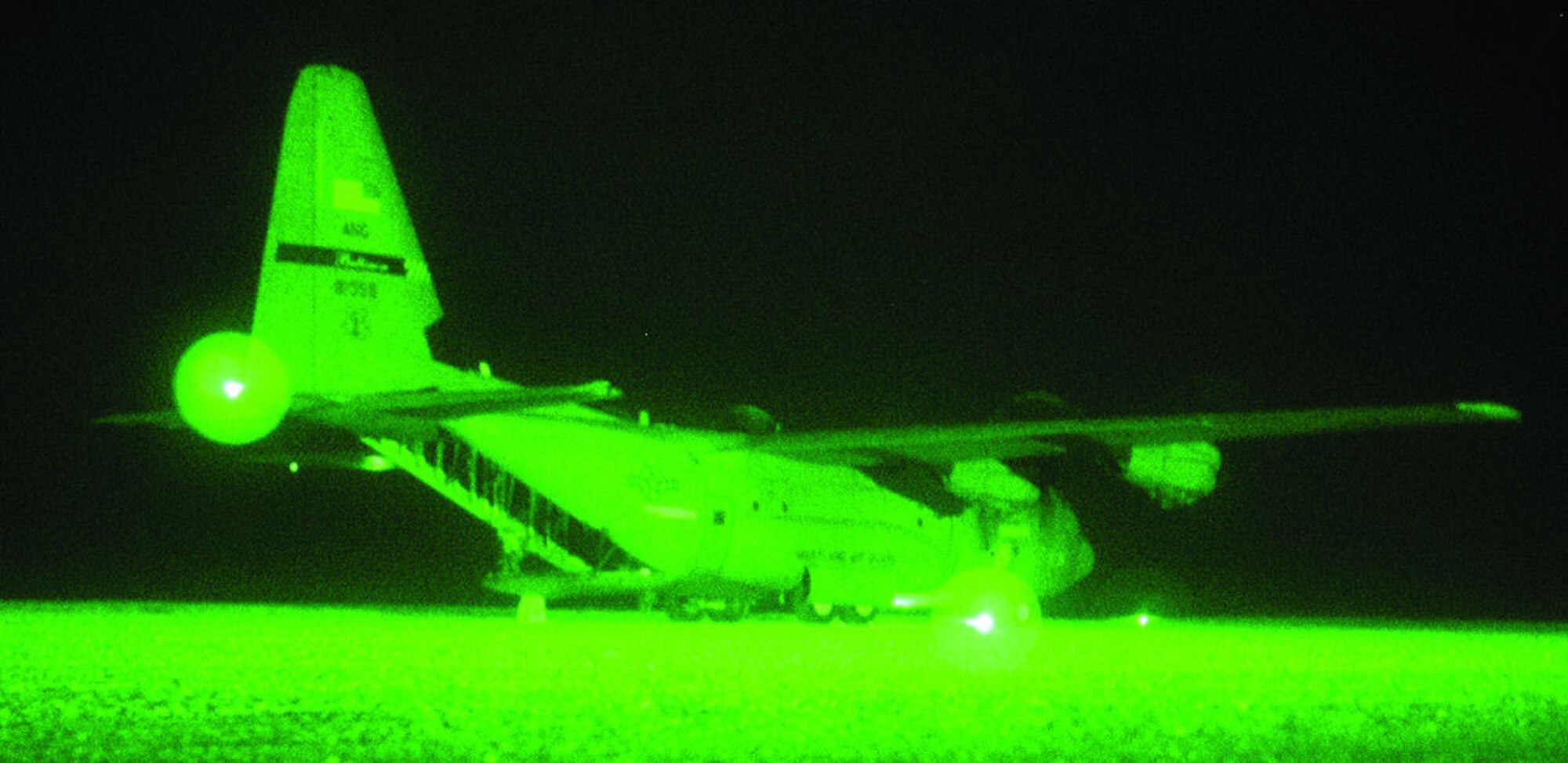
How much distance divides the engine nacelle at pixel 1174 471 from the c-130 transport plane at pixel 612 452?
27 millimetres

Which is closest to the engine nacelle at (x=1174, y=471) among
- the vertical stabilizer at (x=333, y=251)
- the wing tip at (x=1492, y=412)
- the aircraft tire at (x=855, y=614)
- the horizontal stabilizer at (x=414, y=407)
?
the aircraft tire at (x=855, y=614)

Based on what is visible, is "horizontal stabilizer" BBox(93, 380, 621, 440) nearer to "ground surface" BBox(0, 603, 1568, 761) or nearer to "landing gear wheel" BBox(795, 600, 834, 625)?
"ground surface" BBox(0, 603, 1568, 761)

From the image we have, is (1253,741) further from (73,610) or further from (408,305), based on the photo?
(73,610)

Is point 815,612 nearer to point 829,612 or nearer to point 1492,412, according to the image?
point 829,612

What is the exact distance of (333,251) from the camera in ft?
51.6

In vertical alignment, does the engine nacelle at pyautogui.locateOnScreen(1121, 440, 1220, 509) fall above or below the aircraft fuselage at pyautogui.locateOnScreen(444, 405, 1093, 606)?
above

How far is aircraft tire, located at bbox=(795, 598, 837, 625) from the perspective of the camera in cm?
1831

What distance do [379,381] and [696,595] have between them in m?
4.50

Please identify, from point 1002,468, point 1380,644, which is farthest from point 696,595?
point 1380,644

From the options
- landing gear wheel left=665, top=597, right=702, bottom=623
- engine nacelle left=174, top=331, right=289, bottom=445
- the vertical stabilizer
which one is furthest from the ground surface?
landing gear wheel left=665, top=597, right=702, bottom=623

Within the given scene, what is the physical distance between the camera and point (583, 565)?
19312 mm

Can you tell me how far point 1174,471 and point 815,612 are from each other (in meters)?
4.52

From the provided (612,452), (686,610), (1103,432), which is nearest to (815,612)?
(686,610)

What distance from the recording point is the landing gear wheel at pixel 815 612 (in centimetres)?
1830
